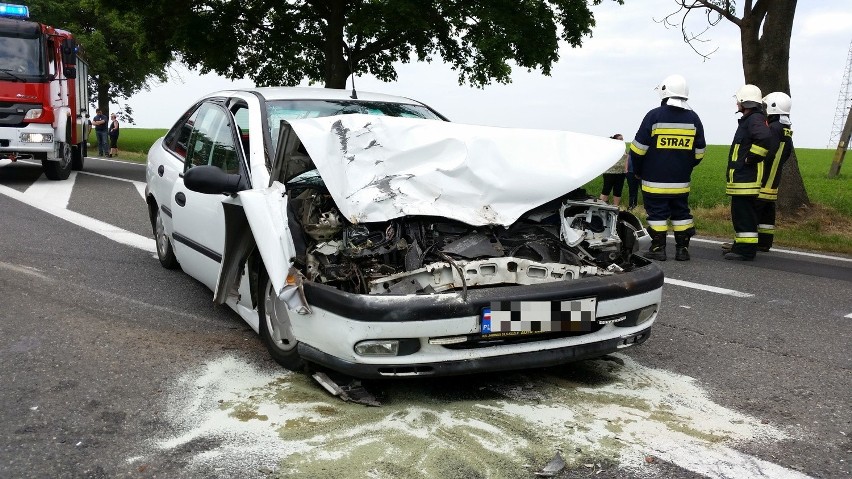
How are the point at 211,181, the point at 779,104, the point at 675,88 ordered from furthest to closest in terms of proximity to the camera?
the point at 779,104 → the point at 675,88 → the point at 211,181

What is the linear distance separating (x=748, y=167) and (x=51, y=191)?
34.8ft

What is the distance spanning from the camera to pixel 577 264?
3998mm

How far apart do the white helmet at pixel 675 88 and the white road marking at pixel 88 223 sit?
5.31 metres

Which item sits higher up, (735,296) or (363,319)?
(363,319)

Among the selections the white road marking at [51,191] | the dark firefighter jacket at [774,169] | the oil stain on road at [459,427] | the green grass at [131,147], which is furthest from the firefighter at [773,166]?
the white road marking at [51,191]

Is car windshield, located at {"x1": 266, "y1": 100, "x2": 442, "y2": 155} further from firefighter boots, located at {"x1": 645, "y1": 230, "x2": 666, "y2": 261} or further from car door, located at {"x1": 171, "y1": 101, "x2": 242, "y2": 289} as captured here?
firefighter boots, located at {"x1": 645, "y1": 230, "x2": 666, "y2": 261}

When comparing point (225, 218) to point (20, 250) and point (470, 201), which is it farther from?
point (20, 250)

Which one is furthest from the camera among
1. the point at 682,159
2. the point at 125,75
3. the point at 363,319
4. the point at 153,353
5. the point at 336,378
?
the point at 125,75

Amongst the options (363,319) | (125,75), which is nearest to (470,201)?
(363,319)

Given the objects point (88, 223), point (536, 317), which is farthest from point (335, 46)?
point (536, 317)

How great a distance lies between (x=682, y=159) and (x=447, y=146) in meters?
4.57

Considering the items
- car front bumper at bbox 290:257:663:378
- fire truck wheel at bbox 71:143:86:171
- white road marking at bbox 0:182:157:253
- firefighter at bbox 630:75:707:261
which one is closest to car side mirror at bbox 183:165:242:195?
car front bumper at bbox 290:257:663:378

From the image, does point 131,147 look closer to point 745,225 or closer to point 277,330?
point 745,225

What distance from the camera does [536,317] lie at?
141 inches
